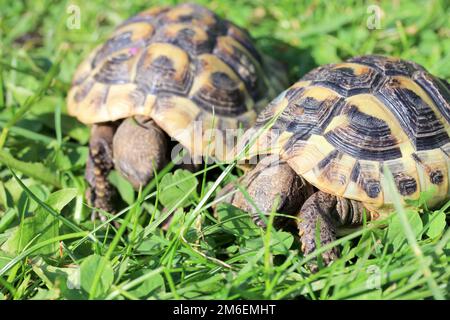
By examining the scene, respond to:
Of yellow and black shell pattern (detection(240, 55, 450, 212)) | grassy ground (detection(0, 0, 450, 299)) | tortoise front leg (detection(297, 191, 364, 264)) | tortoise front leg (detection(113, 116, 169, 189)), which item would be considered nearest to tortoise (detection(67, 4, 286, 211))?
tortoise front leg (detection(113, 116, 169, 189))

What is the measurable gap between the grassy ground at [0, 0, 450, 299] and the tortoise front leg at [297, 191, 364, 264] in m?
0.08

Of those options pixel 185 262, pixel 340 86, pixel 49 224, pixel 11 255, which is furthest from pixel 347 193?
pixel 11 255

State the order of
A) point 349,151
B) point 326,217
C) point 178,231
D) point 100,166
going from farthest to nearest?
point 100,166
point 349,151
point 326,217
point 178,231

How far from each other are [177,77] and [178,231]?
4.86 ft

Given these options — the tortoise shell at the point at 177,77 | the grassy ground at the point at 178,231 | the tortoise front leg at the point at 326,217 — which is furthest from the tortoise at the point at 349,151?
the tortoise shell at the point at 177,77

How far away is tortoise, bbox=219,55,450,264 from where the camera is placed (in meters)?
2.83

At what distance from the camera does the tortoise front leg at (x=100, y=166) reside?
3504 mm

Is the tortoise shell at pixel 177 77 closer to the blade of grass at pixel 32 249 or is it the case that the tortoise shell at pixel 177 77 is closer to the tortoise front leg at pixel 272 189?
the tortoise front leg at pixel 272 189

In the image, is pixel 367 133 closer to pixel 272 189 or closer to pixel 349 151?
pixel 349 151

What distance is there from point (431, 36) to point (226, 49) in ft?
6.59

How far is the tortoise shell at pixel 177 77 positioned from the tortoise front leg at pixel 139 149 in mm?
83

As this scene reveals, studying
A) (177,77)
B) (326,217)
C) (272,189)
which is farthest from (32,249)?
(177,77)

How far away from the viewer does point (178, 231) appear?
251 centimetres
